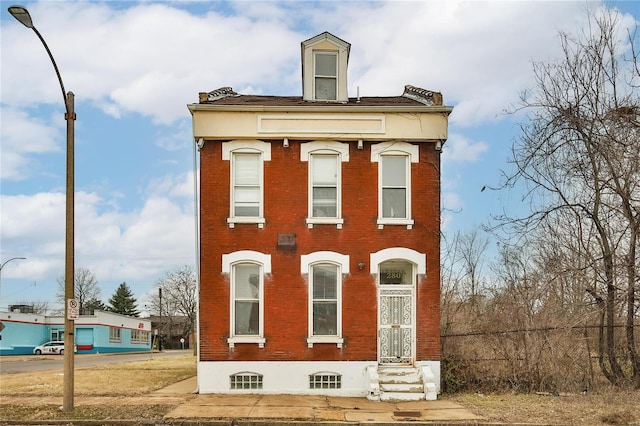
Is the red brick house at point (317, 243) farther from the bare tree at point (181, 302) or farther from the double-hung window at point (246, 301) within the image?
the bare tree at point (181, 302)

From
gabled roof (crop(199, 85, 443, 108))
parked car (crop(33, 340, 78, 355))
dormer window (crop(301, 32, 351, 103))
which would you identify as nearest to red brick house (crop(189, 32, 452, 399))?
gabled roof (crop(199, 85, 443, 108))

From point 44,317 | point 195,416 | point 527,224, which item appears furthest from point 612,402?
point 44,317

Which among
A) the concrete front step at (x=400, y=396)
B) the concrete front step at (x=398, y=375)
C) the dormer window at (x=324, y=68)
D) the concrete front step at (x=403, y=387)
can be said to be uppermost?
the dormer window at (x=324, y=68)

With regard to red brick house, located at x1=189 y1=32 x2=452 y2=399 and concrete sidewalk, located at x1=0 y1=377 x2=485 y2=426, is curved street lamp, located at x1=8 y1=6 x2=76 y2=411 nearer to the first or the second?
concrete sidewalk, located at x1=0 y1=377 x2=485 y2=426

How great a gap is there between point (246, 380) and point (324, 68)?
9.09 meters

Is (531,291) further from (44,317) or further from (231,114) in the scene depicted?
(44,317)

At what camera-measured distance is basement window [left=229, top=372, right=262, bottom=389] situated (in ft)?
57.7

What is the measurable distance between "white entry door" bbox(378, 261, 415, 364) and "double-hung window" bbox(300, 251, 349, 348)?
113 cm

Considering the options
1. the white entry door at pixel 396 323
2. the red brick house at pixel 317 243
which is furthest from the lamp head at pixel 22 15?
the white entry door at pixel 396 323

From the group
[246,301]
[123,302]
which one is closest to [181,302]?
[123,302]

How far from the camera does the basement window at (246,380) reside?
57.7 feet

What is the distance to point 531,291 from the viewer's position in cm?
1994

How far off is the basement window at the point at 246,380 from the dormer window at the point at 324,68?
7.93 meters

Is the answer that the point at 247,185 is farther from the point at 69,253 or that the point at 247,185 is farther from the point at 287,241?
the point at 69,253
